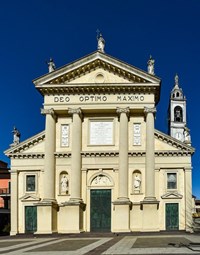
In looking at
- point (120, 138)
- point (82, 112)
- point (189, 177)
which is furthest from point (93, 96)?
point (189, 177)

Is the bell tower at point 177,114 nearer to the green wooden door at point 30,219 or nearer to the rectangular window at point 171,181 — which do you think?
the rectangular window at point 171,181

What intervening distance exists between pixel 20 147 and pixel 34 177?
3310 millimetres

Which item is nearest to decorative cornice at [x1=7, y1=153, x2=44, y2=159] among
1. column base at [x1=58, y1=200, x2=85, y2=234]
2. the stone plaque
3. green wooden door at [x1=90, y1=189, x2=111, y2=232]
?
the stone plaque

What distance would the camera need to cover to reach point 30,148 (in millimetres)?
45312

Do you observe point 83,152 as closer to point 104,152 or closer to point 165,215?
point 104,152

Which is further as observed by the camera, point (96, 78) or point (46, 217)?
point (96, 78)

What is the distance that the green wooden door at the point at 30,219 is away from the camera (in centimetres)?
4386

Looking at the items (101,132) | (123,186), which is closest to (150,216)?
(123,186)

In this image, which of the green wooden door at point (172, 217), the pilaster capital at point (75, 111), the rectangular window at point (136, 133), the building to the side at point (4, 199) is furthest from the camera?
the building to the side at point (4, 199)

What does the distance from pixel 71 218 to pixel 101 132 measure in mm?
8861

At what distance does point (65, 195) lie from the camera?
43469 mm

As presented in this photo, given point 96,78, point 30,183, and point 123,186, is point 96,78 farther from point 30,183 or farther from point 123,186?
point 30,183

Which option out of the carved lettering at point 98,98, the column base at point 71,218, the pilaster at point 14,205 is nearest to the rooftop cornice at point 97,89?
the carved lettering at point 98,98

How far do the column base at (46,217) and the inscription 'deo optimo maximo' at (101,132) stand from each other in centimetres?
739
